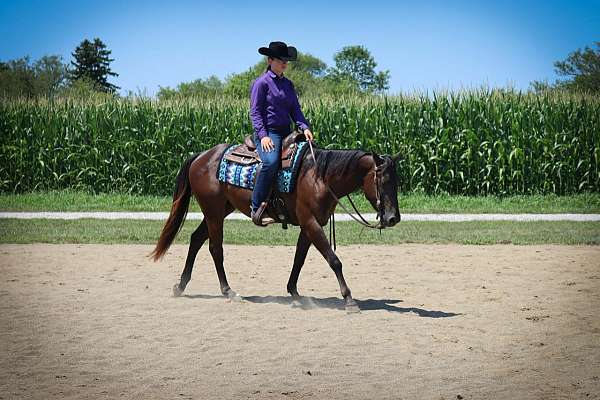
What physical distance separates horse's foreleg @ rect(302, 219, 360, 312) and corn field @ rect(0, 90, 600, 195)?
1231 centimetres

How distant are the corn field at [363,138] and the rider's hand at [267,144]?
1222 cm

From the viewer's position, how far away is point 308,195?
28.9 feet

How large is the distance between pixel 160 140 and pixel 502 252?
1244cm

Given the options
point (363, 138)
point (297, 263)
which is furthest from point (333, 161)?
point (363, 138)

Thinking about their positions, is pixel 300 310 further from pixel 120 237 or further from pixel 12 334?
pixel 120 237

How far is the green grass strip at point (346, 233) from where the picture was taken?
47.2 feet

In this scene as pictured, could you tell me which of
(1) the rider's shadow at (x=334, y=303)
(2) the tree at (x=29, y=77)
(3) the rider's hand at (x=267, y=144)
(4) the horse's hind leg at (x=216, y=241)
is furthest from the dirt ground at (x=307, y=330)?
(2) the tree at (x=29, y=77)

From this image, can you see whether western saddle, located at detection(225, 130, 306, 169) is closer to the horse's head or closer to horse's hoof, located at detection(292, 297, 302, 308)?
the horse's head

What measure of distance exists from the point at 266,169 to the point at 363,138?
13.4 m

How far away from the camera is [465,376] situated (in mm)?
6102

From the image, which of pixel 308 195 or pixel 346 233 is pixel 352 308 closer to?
pixel 308 195

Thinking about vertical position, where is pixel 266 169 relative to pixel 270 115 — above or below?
below

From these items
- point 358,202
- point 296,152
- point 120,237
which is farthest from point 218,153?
point 358,202

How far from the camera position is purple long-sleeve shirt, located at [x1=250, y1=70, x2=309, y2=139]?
8.98 meters
